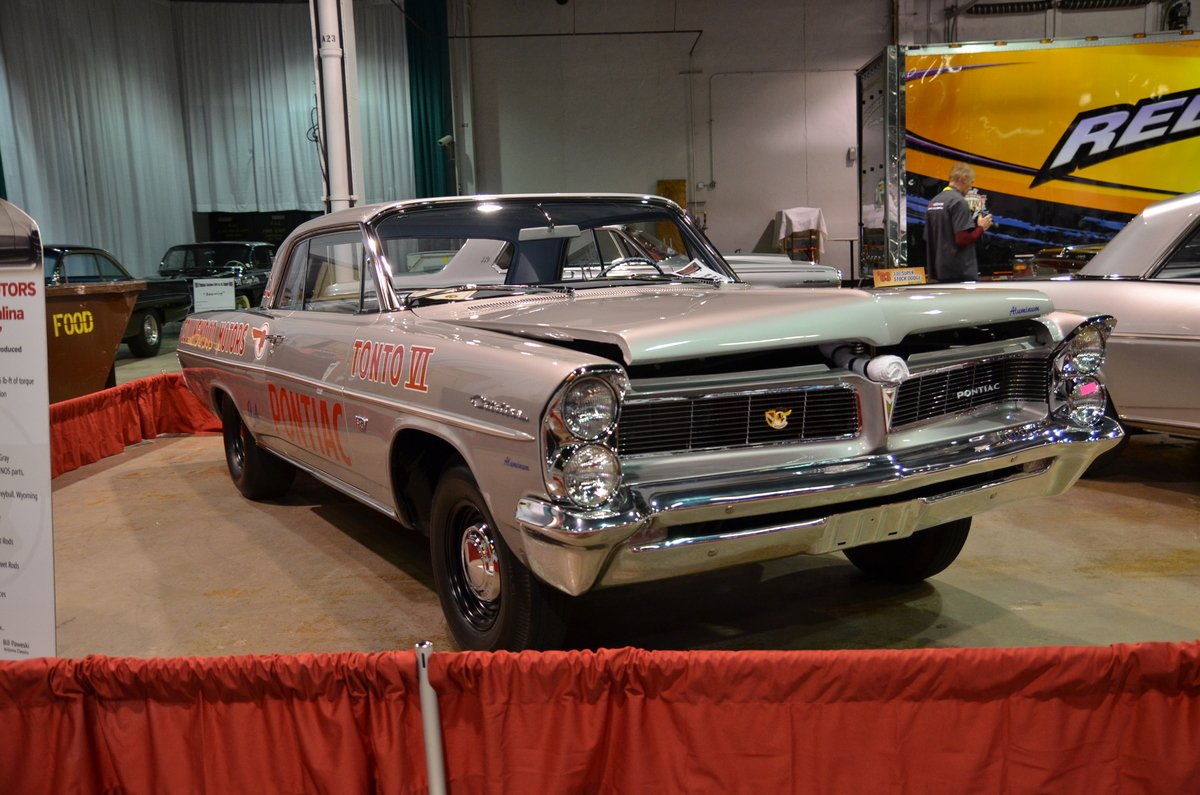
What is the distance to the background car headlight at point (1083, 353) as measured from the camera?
2.94 meters

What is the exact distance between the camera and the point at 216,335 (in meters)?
4.77

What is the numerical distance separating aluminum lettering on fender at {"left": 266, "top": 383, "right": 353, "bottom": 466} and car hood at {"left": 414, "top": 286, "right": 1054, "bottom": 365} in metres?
0.65

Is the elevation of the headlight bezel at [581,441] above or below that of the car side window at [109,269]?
below

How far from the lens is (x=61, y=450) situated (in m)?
5.65

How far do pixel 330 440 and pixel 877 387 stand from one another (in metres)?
2.02

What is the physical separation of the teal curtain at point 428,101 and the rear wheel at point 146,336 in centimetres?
508

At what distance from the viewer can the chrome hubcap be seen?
2738mm

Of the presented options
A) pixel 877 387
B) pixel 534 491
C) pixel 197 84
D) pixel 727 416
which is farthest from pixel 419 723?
pixel 197 84

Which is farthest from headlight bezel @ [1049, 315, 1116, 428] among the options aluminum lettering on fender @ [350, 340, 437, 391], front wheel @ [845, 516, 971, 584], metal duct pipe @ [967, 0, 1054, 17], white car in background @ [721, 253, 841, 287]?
metal duct pipe @ [967, 0, 1054, 17]

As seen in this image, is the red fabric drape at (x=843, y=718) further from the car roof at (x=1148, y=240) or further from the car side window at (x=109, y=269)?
the car side window at (x=109, y=269)

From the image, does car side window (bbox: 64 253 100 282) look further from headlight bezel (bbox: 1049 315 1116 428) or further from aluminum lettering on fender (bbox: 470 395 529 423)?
headlight bezel (bbox: 1049 315 1116 428)

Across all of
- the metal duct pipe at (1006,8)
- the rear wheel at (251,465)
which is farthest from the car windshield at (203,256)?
the metal duct pipe at (1006,8)

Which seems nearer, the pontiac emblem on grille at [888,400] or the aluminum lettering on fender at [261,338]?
the pontiac emblem on grille at [888,400]

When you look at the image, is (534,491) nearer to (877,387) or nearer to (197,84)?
(877,387)
